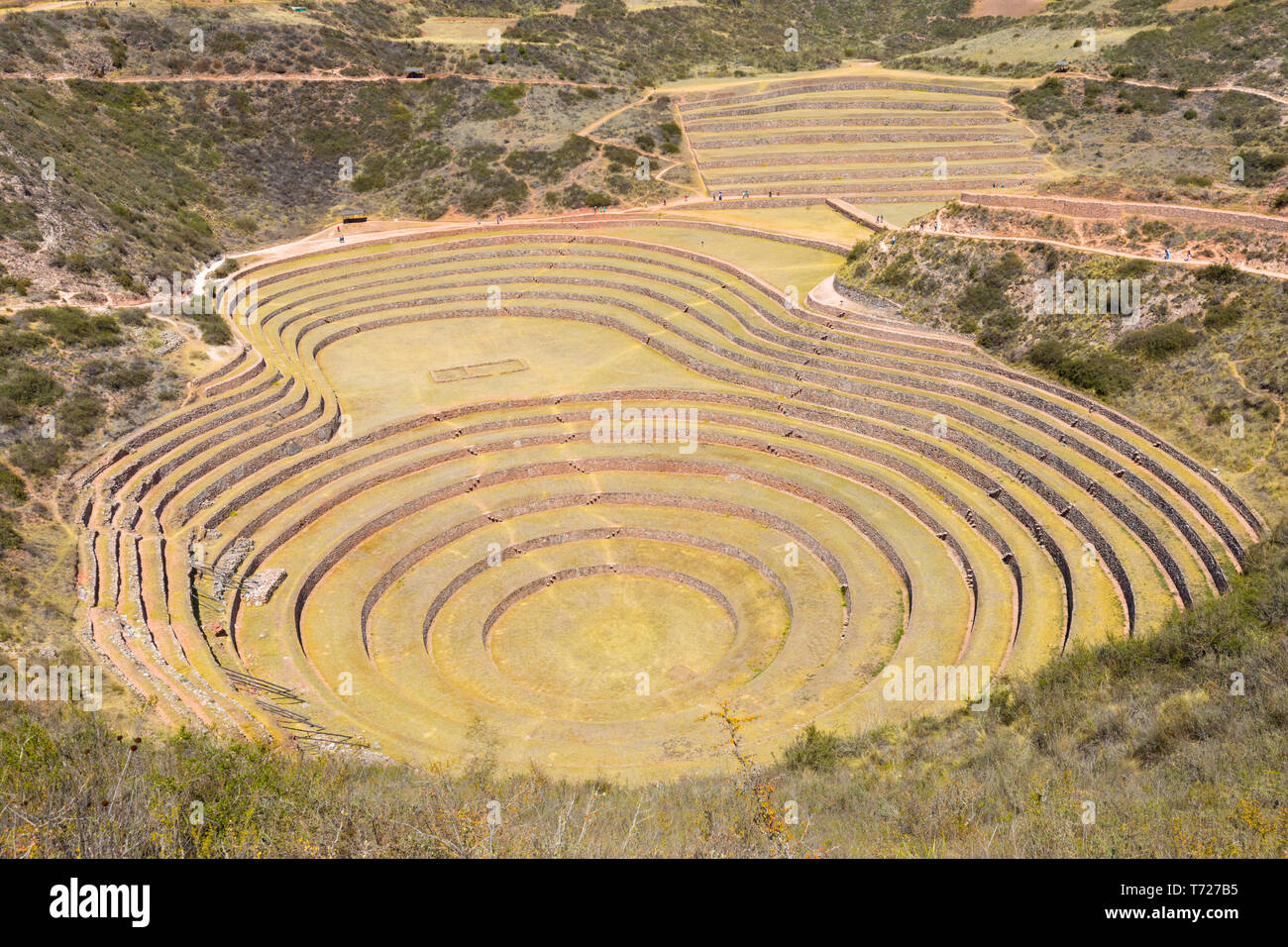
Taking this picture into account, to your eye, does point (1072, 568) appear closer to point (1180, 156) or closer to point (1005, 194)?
point (1005, 194)

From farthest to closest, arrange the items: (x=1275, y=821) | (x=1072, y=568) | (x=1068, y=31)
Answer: (x=1068, y=31) → (x=1072, y=568) → (x=1275, y=821)

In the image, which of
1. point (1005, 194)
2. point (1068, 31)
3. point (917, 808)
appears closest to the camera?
point (917, 808)

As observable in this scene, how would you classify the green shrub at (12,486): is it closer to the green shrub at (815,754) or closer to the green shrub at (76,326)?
the green shrub at (76,326)

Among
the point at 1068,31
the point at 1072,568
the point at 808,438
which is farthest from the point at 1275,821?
the point at 1068,31

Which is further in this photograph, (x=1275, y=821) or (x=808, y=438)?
(x=808, y=438)

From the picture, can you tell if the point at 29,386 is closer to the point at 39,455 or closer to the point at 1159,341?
the point at 39,455

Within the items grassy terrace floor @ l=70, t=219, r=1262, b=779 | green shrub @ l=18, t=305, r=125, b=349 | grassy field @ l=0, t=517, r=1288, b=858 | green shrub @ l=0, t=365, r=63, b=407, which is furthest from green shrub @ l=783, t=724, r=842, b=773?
green shrub @ l=18, t=305, r=125, b=349

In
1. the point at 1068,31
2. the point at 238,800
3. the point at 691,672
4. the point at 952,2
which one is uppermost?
the point at 952,2

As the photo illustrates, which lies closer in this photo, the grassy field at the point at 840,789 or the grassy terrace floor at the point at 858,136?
the grassy field at the point at 840,789

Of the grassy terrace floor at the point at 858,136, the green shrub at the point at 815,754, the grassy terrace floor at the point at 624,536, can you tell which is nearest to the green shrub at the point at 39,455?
the grassy terrace floor at the point at 624,536
